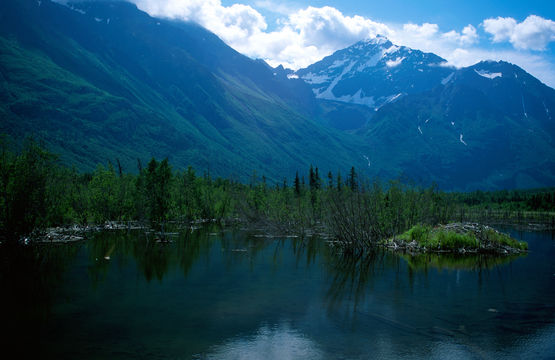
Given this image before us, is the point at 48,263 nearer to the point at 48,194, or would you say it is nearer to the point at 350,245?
the point at 48,194

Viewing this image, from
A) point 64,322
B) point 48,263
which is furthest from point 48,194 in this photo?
point 64,322

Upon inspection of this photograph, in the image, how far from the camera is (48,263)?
41.8 metres

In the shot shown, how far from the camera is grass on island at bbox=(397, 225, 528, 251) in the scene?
58.0m

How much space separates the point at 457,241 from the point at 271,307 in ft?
126

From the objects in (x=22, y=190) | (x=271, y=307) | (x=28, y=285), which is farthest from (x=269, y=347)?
(x=22, y=190)

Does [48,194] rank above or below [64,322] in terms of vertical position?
above

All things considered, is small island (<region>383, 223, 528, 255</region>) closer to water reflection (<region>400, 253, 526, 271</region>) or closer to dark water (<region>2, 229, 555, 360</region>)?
water reflection (<region>400, 253, 526, 271</region>)

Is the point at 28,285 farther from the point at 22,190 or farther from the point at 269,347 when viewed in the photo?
the point at 269,347

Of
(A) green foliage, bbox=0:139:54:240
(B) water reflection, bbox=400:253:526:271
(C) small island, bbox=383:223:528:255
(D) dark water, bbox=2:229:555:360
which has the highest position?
(A) green foliage, bbox=0:139:54:240

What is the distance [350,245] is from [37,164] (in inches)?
1534

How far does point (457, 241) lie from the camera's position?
191ft

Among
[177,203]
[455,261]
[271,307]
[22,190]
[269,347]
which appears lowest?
[269,347]

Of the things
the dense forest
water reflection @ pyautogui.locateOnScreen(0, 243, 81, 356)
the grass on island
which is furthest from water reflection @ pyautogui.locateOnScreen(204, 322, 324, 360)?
the grass on island

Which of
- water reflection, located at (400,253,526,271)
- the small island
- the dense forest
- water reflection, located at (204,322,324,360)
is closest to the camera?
water reflection, located at (204,322,324,360)
